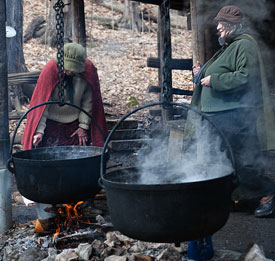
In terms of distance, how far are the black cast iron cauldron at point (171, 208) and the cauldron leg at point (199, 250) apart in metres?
0.57

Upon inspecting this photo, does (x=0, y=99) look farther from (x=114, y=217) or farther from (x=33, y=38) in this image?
(x=33, y=38)

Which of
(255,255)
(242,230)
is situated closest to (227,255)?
(255,255)

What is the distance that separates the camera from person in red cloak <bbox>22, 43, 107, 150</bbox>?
460 centimetres

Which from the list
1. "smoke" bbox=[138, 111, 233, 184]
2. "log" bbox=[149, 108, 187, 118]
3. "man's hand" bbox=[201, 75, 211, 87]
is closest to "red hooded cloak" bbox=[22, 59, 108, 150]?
"smoke" bbox=[138, 111, 233, 184]

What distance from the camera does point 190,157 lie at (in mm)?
5039

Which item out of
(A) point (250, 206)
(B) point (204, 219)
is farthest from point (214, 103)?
(B) point (204, 219)

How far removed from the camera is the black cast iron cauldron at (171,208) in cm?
230

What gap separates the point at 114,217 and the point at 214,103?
2033 millimetres

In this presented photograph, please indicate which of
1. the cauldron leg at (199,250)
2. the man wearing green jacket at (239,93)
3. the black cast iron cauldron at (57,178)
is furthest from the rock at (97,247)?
the man wearing green jacket at (239,93)

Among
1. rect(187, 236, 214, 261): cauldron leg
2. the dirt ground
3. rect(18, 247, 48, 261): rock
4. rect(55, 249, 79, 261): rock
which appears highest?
rect(187, 236, 214, 261): cauldron leg

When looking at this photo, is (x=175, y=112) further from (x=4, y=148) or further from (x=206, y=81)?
(x=4, y=148)

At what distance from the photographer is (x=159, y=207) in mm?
2314

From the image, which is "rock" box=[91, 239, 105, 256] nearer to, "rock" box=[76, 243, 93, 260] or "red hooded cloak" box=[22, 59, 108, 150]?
"rock" box=[76, 243, 93, 260]

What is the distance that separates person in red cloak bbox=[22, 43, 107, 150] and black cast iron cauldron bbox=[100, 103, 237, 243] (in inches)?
87.6
